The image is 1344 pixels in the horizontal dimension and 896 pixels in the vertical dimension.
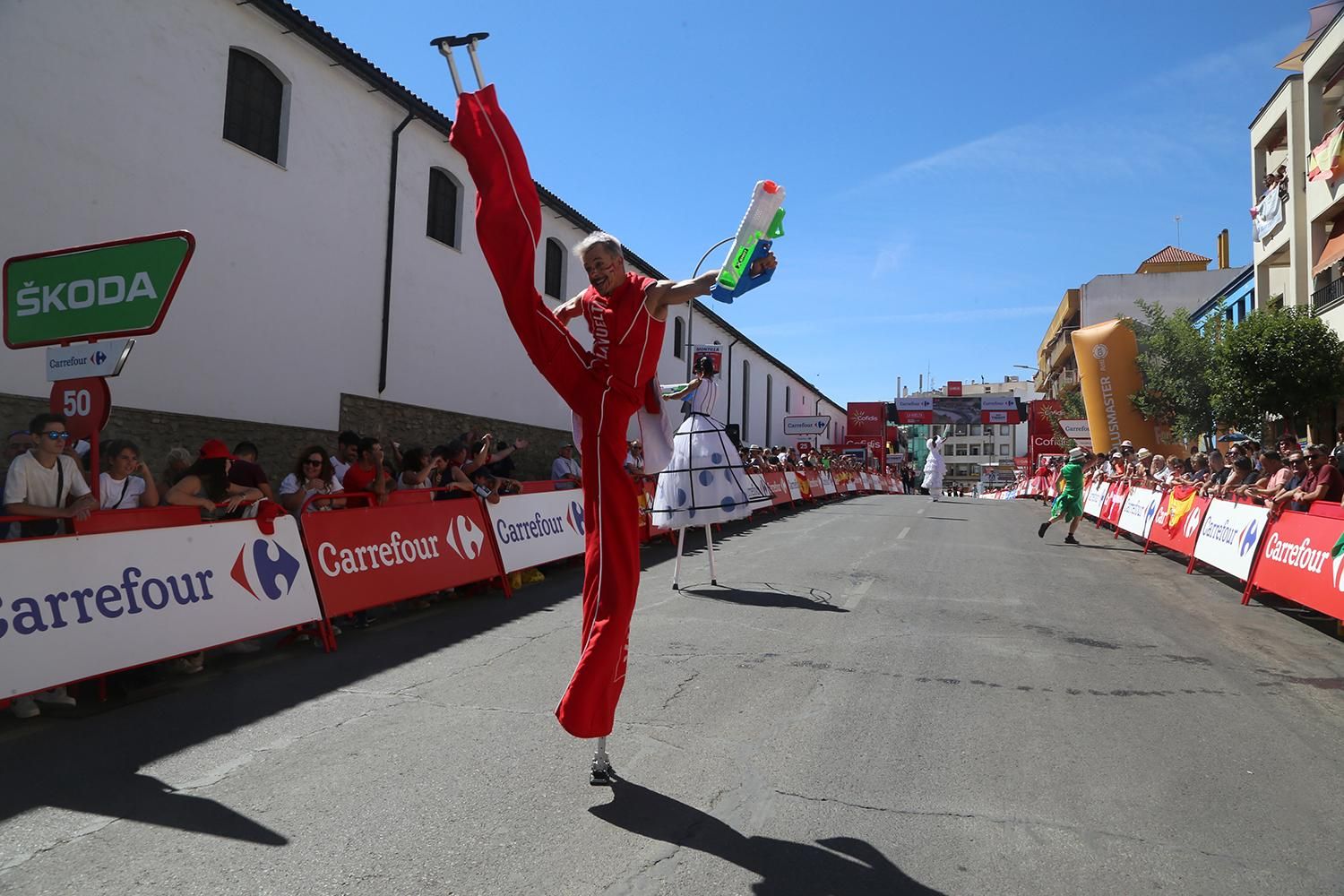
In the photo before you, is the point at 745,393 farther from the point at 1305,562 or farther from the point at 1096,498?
the point at 1305,562

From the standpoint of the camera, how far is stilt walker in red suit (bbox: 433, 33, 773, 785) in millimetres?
3506

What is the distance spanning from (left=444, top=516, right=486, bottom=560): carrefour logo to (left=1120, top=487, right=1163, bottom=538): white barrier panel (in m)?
11.6

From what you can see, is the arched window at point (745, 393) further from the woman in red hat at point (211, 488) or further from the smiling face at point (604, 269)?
the smiling face at point (604, 269)

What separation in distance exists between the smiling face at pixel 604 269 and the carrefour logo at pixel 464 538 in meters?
5.58

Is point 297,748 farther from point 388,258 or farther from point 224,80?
point 388,258

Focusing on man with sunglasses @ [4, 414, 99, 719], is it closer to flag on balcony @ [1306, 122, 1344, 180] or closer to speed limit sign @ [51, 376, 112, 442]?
speed limit sign @ [51, 376, 112, 442]

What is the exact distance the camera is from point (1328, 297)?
69.5ft

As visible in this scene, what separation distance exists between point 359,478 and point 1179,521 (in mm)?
11849

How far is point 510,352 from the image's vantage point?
21125 mm

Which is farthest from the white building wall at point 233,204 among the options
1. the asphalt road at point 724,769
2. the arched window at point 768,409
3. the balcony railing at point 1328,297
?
the arched window at point 768,409

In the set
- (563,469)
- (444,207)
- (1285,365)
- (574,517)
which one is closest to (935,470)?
(1285,365)

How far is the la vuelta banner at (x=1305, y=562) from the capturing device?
25.6 feet

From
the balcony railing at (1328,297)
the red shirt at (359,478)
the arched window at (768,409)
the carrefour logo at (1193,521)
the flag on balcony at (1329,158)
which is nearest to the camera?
the red shirt at (359,478)

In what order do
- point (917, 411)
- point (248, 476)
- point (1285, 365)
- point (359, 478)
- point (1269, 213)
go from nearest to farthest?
point (248, 476)
point (359, 478)
point (1285, 365)
point (1269, 213)
point (917, 411)
